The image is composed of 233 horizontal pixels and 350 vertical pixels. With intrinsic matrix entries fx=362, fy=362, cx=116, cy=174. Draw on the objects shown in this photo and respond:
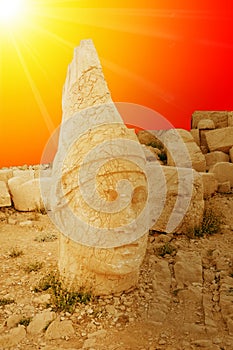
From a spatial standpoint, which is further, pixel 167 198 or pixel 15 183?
pixel 15 183

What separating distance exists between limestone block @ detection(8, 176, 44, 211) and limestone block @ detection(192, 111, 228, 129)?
6490mm

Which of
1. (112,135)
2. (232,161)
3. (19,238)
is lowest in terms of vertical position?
(19,238)

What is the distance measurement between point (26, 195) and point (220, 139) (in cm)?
657

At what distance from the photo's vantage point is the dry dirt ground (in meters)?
4.00

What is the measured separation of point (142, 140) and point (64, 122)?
7733mm

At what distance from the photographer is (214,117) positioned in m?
12.9

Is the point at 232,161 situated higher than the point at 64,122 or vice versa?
the point at 64,122

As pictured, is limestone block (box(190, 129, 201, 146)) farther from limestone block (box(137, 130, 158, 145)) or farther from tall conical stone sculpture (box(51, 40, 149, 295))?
tall conical stone sculpture (box(51, 40, 149, 295))

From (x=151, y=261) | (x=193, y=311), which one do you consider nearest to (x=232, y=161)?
(x=151, y=261)

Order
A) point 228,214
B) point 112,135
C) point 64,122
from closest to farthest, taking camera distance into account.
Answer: point 112,135, point 64,122, point 228,214

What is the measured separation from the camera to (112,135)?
4598mm

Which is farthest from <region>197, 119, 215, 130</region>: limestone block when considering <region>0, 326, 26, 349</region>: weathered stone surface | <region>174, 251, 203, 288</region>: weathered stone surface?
<region>0, 326, 26, 349</region>: weathered stone surface

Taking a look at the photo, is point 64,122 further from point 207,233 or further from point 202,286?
point 207,233

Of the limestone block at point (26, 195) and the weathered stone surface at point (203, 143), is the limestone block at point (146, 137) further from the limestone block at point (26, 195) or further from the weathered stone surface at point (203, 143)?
the limestone block at point (26, 195)
